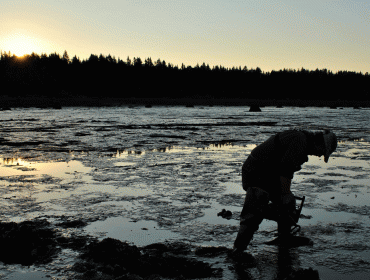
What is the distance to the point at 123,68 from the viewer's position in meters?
134

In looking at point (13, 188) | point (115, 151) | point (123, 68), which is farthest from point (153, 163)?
point (123, 68)

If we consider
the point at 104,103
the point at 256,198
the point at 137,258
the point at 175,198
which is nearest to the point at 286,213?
the point at 256,198

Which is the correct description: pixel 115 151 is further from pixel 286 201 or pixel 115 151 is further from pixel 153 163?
pixel 286 201

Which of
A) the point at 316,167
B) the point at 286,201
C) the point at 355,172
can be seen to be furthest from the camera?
the point at 316,167

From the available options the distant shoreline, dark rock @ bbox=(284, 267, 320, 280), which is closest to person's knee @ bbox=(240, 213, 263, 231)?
dark rock @ bbox=(284, 267, 320, 280)

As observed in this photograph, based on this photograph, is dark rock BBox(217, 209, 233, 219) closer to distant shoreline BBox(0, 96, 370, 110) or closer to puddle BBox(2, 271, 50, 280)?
puddle BBox(2, 271, 50, 280)

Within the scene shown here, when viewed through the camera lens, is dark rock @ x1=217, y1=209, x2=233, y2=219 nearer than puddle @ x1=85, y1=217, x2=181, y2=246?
No

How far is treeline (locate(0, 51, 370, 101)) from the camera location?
113375 millimetres

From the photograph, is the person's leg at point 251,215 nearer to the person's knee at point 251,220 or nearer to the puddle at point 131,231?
the person's knee at point 251,220

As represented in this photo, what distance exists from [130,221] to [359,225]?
11.2ft

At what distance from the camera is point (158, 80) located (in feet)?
443

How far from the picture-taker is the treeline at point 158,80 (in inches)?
4464

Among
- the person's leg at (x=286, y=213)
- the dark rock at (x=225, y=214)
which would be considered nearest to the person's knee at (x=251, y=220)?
the person's leg at (x=286, y=213)

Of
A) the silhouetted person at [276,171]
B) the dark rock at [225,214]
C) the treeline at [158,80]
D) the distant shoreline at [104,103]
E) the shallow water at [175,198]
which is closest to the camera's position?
the silhouetted person at [276,171]
